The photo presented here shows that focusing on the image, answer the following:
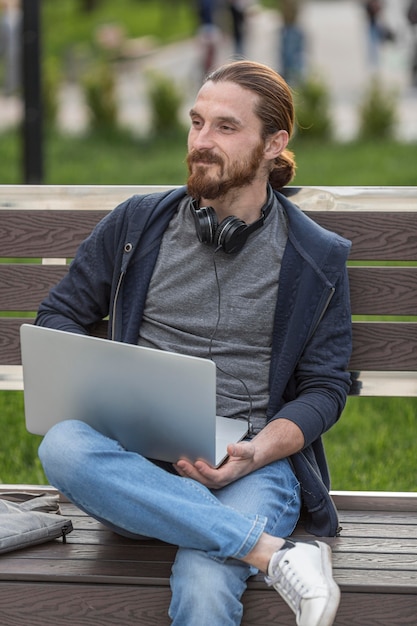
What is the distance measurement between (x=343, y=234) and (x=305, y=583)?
130cm

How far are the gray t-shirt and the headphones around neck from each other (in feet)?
0.13

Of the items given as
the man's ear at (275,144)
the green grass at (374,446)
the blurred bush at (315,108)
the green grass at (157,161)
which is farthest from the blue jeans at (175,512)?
the blurred bush at (315,108)

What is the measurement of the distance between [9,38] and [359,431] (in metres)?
15.4

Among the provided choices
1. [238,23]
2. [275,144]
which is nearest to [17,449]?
[275,144]

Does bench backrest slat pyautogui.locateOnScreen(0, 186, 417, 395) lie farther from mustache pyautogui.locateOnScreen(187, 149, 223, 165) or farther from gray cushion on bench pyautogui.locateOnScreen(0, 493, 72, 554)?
gray cushion on bench pyautogui.locateOnScreen(0, 493, 72, 554)

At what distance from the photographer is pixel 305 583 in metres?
2.94

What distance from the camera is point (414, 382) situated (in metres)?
3.91

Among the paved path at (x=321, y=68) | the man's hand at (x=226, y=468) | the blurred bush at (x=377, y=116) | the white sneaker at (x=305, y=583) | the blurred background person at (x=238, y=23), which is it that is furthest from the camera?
the blurred background person at (x=238, y=23)

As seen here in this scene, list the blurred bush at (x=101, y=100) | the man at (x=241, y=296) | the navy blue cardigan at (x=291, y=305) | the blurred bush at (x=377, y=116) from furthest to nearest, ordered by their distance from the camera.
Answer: the blurred bush at (x=101, y=100) < the blurred bush at (x=377, y=116) < the navy blue cardigan at (x=291, y=305) < the man at (x=241, y=296)

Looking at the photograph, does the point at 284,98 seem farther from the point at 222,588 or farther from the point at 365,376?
the point at 222,588

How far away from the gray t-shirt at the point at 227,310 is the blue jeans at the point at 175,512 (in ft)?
1.36

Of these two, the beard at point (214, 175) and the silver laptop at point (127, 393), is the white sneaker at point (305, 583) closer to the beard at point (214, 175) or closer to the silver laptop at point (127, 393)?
the silver laptop at point (127, 393)

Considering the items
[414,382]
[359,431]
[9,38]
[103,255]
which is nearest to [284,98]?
[103,255]

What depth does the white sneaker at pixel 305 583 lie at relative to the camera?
291 cm
